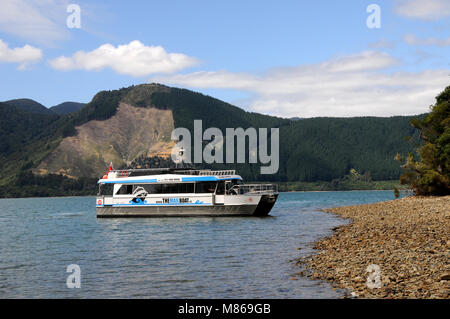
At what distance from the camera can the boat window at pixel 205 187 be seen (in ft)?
180

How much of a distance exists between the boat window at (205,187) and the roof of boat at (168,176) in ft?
2.05

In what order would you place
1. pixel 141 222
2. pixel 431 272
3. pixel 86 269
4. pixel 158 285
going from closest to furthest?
pixel 431 272 → pixel 158 285 → pixel 86 269 → pixel 141 222

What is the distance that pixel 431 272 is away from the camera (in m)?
16.6

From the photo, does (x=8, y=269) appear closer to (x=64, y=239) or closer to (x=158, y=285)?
(x=158, y=285)

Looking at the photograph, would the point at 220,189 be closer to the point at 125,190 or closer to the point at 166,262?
the point at 125,190

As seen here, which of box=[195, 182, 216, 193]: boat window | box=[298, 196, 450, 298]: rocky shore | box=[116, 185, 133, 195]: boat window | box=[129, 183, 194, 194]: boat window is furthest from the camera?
box=[116, 185, 133, 195]: boat window

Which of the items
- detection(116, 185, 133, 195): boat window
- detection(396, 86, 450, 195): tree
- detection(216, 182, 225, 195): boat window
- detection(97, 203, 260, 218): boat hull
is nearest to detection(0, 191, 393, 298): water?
detection(97, 203, 260, 218): boat hull

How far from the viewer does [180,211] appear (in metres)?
56.3

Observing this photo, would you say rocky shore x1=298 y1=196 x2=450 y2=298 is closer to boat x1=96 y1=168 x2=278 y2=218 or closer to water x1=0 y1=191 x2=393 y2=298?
water x1=0 y1=191 x2=393 y2=298

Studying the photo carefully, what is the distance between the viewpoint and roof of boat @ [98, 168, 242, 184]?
54.8 m
